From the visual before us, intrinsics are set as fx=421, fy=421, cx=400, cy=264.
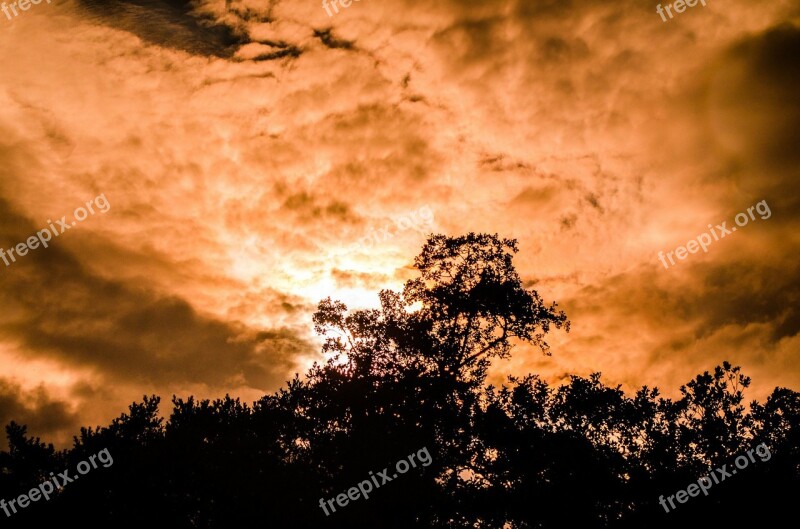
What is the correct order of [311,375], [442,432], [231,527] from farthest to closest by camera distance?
[311,375]
[442,432]
[231,527]

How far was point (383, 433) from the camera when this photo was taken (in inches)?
756

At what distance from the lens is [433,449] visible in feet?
66.3

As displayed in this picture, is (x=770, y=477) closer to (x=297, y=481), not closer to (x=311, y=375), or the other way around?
(x=297, y=481)

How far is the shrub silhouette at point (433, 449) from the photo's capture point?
679 inches

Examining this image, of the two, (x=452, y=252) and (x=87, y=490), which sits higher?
(x=452, y=252)

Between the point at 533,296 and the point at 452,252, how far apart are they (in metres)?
5.12

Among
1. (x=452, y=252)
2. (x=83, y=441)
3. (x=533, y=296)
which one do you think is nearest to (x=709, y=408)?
(x=533, y=296)

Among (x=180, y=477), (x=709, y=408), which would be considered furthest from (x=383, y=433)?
(x=709, y=408)

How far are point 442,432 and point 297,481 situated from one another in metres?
7.30

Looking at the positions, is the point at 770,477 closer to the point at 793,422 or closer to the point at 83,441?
the point at 793,422

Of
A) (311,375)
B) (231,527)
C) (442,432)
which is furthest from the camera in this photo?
(311,375)

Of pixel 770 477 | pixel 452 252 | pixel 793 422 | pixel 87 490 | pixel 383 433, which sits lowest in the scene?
pixel 770 477

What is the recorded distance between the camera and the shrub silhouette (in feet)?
56.6

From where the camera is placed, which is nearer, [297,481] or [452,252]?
[297,481]
